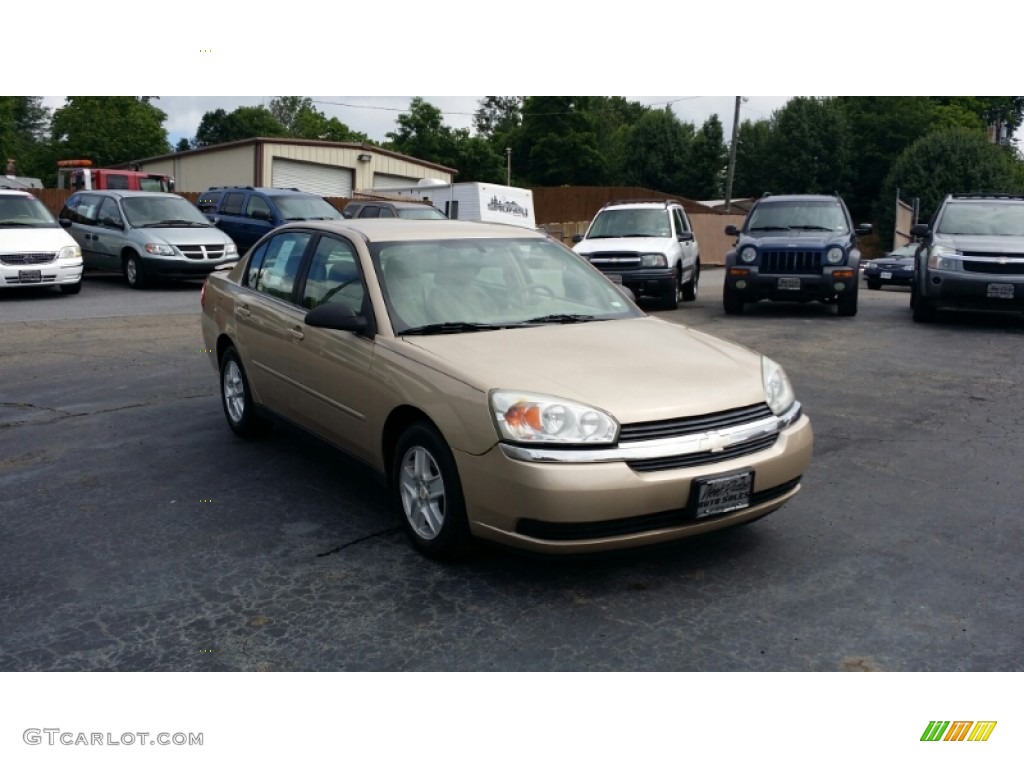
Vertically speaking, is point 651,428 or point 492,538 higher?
point 651,428

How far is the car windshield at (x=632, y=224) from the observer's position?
53.4 feet

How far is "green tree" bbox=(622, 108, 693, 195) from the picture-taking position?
7081 centimetres

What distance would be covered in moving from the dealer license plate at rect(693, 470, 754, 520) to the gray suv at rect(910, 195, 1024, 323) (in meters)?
10.2

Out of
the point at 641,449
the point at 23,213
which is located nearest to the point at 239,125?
the point at 23,213

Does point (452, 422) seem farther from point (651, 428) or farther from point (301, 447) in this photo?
point (301, 447)

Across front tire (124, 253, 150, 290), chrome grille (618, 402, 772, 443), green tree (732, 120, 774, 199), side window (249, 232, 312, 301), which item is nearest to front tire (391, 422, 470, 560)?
chrome grille (618, 402, 772, 443)

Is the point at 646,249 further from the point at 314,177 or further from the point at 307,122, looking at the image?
the point at 307,122

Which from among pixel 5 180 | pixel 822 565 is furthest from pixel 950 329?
pixel 5 180

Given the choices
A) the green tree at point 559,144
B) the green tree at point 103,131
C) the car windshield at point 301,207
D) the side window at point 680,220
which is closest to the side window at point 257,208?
the car windshield at point 301,207

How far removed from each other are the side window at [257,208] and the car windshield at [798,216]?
→ 33.9ft

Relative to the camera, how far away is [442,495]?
4371mm

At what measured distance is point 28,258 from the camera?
50.6ft

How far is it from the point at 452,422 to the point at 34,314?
38.1 feet

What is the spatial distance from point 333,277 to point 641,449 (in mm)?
2356
